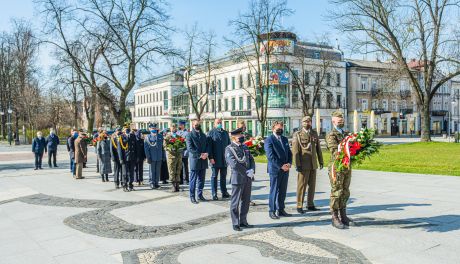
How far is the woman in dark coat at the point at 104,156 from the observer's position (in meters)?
15.0

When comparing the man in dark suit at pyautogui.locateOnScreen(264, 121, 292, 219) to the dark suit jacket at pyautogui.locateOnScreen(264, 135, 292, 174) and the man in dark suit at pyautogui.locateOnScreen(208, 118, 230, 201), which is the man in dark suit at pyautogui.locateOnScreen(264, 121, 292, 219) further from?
Answer: the man in dark suit at pyautogui.locateOnScreen(208, 118, 230, 201)

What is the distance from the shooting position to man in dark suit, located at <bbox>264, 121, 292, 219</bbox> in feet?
27.5

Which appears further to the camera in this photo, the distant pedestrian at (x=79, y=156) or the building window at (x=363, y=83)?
the building window at (x=363, y=83)

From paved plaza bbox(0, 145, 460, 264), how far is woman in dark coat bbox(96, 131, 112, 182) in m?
2.70

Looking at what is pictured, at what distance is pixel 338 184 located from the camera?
24.3 feet

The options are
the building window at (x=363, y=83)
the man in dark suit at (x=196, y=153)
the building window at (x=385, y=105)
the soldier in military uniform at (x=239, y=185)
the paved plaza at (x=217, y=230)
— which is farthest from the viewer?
the building window at (x=385, y=105)

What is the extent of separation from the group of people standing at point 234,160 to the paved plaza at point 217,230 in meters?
0.40

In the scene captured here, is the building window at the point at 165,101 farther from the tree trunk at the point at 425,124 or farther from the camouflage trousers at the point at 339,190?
the camouflage trousers at the point at 339,190

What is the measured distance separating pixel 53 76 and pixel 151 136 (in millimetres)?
17385

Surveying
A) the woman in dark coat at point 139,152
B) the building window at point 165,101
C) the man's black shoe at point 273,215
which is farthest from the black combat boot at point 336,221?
the building window at point 165,101

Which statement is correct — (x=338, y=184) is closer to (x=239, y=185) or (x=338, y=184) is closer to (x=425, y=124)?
(x=239, y=185)

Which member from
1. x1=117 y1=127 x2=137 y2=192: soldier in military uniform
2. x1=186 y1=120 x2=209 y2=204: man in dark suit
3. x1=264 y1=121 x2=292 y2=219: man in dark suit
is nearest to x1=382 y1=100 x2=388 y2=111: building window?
x1=117 y1=127 x2=137 y2=192: soldier in military uniform

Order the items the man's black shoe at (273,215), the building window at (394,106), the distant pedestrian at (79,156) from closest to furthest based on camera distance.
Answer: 1. the man's black shoe at (273,215)
2. the distant pedestrian at (79,156)
3. the building window at (394,106)

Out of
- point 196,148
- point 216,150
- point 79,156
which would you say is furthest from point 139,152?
point 79,156
